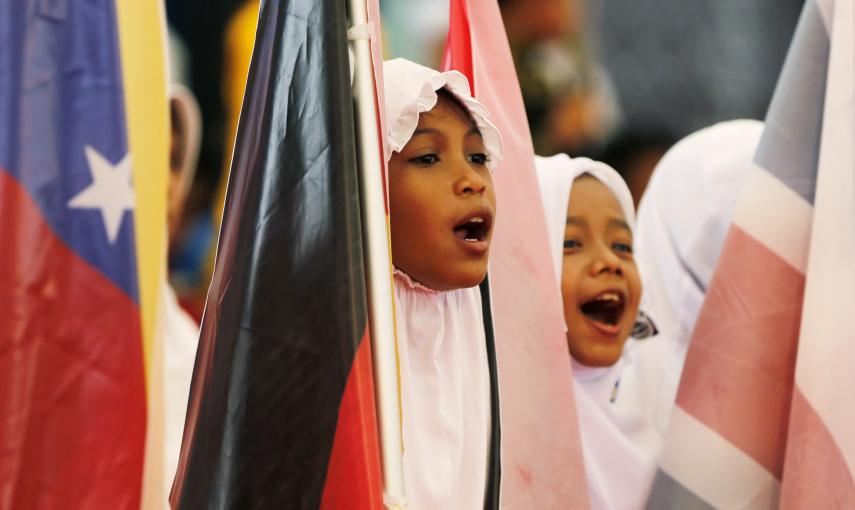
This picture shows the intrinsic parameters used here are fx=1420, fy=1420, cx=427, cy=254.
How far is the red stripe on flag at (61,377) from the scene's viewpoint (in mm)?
1915

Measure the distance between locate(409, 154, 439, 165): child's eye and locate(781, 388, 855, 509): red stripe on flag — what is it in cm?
80

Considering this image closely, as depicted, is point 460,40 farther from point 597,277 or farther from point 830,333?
point 830,333

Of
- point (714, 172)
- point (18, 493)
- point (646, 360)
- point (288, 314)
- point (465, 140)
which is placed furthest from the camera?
point (714, 172)

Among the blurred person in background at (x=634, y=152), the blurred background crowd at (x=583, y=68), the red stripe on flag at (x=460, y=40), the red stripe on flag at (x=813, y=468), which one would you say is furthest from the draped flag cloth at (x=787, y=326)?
the blurred person in background at (x=634, y=152)

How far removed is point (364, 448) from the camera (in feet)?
6.62

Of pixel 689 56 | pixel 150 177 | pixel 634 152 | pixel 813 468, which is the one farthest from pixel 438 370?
pixel 689 56

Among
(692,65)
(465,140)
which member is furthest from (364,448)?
(692,65)

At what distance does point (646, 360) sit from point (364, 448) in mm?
1628

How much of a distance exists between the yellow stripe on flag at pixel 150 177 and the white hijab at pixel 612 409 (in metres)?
1.05

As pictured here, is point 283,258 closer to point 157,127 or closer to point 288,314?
point 288,314

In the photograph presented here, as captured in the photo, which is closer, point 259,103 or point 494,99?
point 259,103

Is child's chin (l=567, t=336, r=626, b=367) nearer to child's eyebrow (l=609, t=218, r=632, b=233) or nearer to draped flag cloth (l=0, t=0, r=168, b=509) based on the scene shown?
child's eyebrow (l=609, t=218, r=632, b=233)

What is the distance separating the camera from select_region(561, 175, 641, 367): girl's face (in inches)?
122

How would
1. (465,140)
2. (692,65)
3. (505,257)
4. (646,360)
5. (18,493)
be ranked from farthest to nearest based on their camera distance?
1. (692,65)
2. (646,360)
3. (505,257)
4. (465,140)
5. (18,493)
